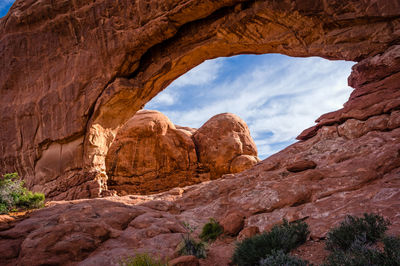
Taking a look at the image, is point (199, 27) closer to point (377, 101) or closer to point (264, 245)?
point (377, 101)

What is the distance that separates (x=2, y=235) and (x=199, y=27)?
44.9 feet

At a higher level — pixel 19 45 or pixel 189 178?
pixel 19 45

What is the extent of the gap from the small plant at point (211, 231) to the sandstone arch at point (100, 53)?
10035 mm

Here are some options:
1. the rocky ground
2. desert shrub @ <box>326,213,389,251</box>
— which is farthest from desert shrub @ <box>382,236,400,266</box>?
the rocky ground

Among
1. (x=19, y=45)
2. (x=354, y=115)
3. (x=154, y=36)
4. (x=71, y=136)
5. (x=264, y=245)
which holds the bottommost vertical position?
(x=264, y=245)

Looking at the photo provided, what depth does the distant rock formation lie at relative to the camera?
23656mm

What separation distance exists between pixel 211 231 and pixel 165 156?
17.9 metres

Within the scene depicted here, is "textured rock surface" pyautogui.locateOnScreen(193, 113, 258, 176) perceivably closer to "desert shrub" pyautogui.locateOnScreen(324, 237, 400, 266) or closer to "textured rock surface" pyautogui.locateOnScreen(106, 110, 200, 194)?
"textured rock surface" pyautogui.locateOnScreen(106, 110, 200, 194)

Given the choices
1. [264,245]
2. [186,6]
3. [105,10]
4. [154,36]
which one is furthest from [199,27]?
[264,245]

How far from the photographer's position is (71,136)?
645 inches

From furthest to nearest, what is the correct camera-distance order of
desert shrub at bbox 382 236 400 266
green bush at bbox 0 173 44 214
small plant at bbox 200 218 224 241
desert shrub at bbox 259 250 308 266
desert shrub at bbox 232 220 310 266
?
green bush at bbox 0 173 44 214, small plant at bbox 200 218 224 241, desert shrub at bbox 232 220 310 266, desert shrub at bbox 259 250 308 266, desert shrub at bbox 382 236 400 266

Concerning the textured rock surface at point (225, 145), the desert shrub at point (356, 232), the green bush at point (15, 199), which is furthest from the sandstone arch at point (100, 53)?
the desert shrub at point (356, 232)

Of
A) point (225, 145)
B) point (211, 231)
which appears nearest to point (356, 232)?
point (211, 231)

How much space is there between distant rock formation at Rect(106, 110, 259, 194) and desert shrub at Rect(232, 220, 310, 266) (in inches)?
724
